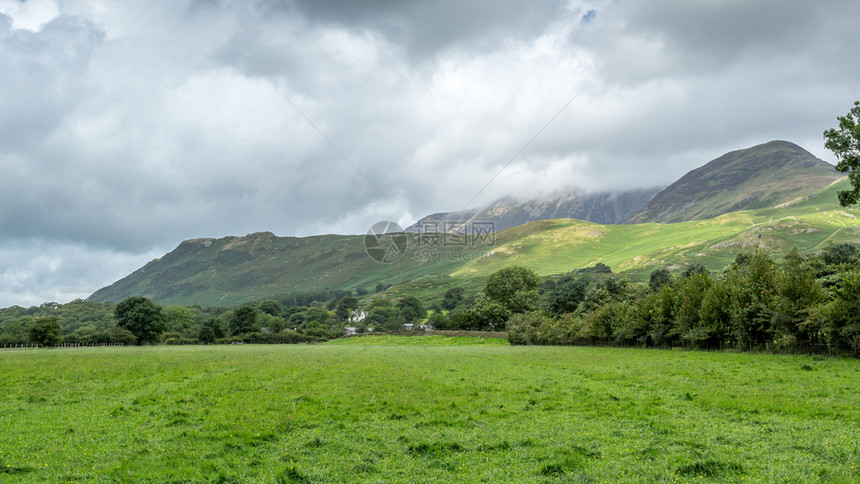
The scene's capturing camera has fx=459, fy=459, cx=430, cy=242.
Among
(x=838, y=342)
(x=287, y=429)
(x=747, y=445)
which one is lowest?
(x=838, y=342)

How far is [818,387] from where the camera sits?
2403 cm

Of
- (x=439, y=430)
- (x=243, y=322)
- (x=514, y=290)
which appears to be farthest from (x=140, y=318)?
(x=439, y=430)

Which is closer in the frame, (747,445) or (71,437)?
(747,445)

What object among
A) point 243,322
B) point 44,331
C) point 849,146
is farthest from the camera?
point 243,322

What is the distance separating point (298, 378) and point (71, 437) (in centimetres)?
1711

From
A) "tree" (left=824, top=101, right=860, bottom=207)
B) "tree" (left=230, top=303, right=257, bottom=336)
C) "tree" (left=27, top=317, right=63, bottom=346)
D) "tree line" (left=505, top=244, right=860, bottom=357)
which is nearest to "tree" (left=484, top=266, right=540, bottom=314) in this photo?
"tree line" (left=505, top=244, right=860, bottom=357)

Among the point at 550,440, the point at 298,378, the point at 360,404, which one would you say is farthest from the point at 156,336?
the point at 550,440

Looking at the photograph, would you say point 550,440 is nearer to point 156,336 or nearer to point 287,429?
point 287,429

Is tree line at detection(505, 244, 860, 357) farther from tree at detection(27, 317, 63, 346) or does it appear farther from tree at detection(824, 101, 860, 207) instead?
tree at detection(27, 317, 63, 346)

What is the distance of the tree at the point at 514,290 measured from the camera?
13025cm

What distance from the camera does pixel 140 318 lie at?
12031cm

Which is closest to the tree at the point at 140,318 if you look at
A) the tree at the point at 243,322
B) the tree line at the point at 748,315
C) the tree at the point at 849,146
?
the tree at the point at 243,322

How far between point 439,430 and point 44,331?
120147 millimetres

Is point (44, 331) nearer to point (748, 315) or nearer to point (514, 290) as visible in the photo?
point (514, 290)
